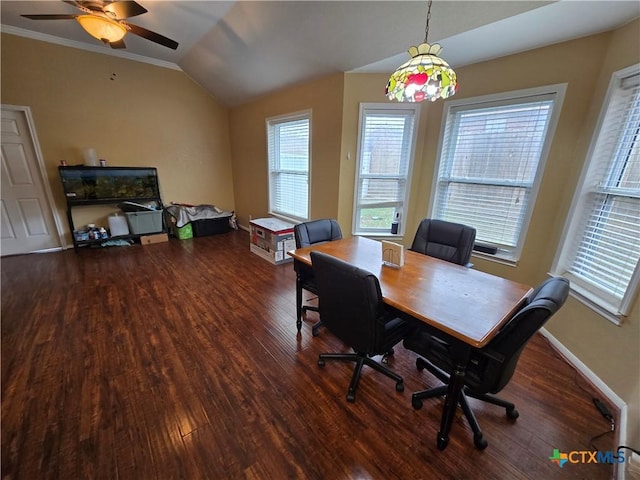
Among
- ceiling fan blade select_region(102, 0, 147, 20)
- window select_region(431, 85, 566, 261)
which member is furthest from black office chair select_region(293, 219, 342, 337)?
ceiling fan blade select_region(102, 0, 147, 20)

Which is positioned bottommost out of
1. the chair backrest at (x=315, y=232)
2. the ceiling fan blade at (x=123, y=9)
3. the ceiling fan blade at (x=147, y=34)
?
the chair backrest at (x=315, y=232)

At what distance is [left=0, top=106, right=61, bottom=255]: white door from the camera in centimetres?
354

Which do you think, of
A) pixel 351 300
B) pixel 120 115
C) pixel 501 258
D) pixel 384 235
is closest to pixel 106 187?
pixel 120 115

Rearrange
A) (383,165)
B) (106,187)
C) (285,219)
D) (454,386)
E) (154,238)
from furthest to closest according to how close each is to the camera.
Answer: (154,238) < (285,219) < (106,187) < (383,165) < (454,386)

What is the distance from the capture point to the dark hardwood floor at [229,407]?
4.08 feet

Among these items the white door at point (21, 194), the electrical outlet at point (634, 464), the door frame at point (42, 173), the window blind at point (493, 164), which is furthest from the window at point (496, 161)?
the white door at point (21, 194)

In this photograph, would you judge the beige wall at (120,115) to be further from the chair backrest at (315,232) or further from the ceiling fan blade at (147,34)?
the chair backrest at (315,232)

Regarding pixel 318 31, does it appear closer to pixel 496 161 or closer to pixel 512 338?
pixel 496 161

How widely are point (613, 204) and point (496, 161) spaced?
3.20 ft

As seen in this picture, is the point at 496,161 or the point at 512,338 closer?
the point at 512,338

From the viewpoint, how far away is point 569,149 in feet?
6.94

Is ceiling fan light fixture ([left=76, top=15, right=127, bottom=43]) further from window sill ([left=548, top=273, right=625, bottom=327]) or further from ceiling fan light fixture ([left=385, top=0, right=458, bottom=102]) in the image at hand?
window sill ([left=548, top=273, right=625, bottom=327])

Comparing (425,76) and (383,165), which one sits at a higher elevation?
(425,76)

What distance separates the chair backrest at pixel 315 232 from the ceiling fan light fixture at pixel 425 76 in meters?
1.31
